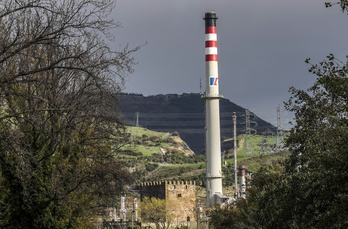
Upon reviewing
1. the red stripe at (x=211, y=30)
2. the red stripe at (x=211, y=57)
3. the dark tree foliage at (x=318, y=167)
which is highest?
the red stripe at (x=211, y=30)

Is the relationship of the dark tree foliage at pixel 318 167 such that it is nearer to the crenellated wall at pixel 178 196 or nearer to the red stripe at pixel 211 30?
the red stripe at pixel 211 30

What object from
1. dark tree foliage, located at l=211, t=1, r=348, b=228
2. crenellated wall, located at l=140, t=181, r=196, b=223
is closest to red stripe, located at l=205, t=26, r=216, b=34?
crenellated wall, located at l=140, t=181, r=196, b=223

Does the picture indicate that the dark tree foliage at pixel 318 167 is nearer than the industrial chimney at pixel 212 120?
Yes

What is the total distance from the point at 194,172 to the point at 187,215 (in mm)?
73253

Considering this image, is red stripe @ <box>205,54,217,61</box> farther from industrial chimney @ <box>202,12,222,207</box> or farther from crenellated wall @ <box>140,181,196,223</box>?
crenellated wall @ <box>140,181,196,223</box>

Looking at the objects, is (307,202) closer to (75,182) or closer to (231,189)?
(75,182)

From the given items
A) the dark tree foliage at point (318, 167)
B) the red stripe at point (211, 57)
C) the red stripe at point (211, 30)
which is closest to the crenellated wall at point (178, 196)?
the red stripe at point (211, 57)

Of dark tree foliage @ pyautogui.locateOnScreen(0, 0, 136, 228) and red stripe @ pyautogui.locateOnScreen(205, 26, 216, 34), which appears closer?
dark tree foliage @ pyautogui.locateOnScreen(0, 0, 136, 228)

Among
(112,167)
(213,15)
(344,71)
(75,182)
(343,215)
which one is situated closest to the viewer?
(343,215)

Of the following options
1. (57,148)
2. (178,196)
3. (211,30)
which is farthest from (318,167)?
(178,196)

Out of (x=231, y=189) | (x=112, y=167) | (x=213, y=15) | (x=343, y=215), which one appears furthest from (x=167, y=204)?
(x=343, y=215)

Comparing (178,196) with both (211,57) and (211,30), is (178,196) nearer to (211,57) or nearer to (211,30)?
(211,57)

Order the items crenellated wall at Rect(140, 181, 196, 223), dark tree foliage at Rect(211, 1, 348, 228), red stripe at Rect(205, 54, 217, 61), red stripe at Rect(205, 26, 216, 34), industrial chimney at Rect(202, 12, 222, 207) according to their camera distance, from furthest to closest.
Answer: crenellated wall at Rect(140, 181, 196, 223) < red stripe at Rect(205, 54, 217, 61) < industrial chimney at Rect(202, 12, 222, 207) < red stripe at Rect(205, 26, 216, 34) < dark tree foliage at Rect(211, 1, 348, 228)

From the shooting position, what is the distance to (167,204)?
4739 inches
